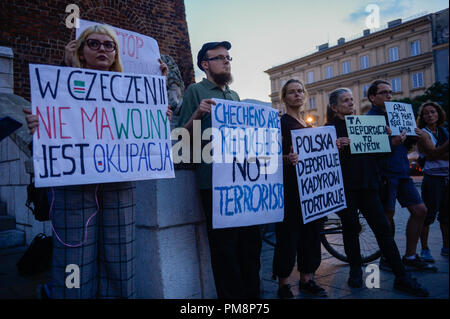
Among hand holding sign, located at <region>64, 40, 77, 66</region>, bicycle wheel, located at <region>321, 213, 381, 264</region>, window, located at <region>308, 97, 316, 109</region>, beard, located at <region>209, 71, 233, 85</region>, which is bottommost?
bicycle wheel, located at <region>321, 213, 381, 264</region>

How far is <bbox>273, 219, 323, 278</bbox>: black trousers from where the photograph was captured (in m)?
3.03

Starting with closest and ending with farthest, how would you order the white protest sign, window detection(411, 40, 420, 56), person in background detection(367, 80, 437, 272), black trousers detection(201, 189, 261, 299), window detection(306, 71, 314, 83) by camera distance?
black trousers detection(201, 189, 261, 299) < the white protest sign < person in background detection(367, 80, 437, 272) < window detection(411, 40, 420, 56) < window detection(306, 71, 314, 83)

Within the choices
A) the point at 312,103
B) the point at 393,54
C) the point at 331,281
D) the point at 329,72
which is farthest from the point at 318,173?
the point at 312,103

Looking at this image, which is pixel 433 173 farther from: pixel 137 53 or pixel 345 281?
pixel 137 53

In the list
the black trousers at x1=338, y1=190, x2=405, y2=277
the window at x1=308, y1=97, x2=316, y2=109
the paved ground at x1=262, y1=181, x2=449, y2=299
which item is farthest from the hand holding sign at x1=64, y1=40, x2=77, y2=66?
the window at x1=308, y1=97, x2=316, y2=109

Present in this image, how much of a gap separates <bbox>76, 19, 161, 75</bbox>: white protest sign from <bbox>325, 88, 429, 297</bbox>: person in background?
1.83 metres

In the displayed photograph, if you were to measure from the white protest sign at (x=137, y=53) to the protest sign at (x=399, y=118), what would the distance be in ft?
8.00

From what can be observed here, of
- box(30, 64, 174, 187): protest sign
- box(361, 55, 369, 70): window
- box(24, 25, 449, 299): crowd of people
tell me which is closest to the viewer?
box(30, 64, 174, 187): protest sign

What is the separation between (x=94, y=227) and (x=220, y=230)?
0.84m

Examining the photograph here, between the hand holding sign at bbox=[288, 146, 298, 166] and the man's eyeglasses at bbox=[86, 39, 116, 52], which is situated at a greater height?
the man's eyeglasses at bbox=[86, 39, 116, 52]

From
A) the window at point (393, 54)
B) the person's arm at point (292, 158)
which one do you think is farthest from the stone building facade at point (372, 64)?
the person's arm at point (292, 158)

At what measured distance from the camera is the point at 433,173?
4148 millimetres

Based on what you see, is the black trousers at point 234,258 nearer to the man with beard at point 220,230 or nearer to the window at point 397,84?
the man with beard at point 220,230

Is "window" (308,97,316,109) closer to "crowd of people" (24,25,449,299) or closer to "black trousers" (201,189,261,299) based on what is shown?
"crowd of people" (24,25,449,299)
